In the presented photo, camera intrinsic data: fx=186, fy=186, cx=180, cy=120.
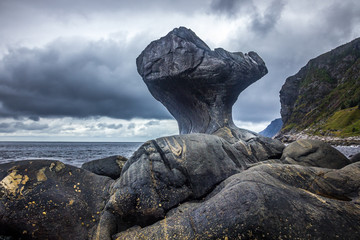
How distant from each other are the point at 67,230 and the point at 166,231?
3.43 m

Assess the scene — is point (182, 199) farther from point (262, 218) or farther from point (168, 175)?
point (262, 218)

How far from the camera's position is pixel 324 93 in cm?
12188

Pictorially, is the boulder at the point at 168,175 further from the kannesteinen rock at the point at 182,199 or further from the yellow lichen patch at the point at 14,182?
the yellow lichen patch at the point at 14,182

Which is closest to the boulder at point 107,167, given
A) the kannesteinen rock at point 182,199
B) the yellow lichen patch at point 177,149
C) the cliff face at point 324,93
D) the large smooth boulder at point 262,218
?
the kannesteinen rock at point 182,199

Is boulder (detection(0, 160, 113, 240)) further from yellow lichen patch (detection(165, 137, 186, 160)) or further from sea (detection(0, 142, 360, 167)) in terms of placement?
sea (detection(0, 142, 360, 167))

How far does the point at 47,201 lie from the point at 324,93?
153520mm

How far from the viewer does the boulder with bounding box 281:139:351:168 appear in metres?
10.7

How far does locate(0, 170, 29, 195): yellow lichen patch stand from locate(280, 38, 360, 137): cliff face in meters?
93.3

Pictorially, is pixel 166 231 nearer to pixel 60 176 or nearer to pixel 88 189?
pixel 88 189

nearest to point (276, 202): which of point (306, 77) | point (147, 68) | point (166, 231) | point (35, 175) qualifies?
point (166, 231)

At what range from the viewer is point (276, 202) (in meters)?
4.46

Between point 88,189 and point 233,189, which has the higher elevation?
point 233,189

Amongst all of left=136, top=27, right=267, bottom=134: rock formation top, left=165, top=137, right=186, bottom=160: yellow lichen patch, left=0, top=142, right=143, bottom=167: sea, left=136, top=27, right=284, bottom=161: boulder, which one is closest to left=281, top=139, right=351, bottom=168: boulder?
left=136, top=27, right=284, bottom=161: boulder

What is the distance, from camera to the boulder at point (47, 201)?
575 cm
